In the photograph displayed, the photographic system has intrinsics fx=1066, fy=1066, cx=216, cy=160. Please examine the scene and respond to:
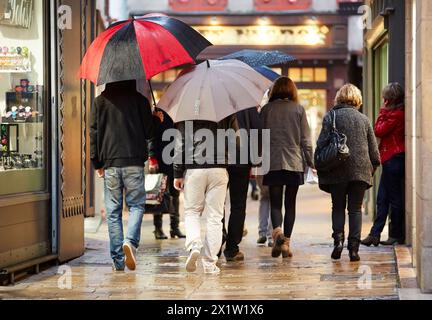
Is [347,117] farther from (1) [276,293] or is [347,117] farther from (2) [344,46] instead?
(2) [344,46]

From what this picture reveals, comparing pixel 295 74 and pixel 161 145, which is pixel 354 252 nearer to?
pixel 161 145

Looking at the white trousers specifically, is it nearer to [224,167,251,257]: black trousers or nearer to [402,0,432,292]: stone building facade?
[224,167,251,257]: black trousers

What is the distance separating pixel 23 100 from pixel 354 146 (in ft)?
11.0

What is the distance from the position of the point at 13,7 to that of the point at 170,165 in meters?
2.66

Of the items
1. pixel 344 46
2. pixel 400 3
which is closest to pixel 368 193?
pixel 400 3

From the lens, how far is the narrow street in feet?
28.5

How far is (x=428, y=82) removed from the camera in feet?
26.9

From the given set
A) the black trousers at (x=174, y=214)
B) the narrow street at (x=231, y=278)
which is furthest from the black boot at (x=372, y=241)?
the black trousers at (x=174, y=214)

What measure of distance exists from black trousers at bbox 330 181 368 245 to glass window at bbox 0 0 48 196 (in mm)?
2974

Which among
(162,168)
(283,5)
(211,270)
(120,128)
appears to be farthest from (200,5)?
(211,270)

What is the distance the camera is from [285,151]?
436 inches

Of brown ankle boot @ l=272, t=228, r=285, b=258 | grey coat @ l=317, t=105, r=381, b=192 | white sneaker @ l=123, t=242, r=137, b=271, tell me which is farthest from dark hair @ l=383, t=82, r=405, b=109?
white sneaker @ l=123, t=242, r=137, b=271
